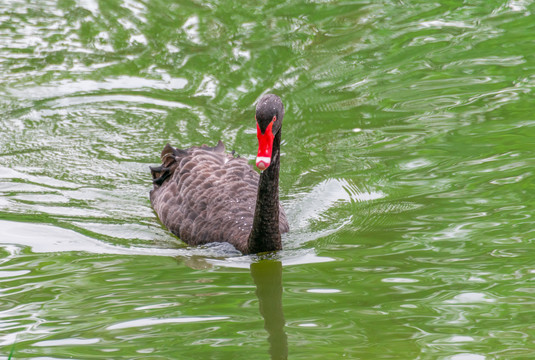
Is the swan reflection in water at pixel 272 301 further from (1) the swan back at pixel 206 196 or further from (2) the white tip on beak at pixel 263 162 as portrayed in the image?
(2) the white tip on beak at pixel 263 162

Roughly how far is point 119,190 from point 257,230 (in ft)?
7.29

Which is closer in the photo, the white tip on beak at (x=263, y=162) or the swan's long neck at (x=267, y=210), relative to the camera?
the white tip on beak at (x=263, y=162)

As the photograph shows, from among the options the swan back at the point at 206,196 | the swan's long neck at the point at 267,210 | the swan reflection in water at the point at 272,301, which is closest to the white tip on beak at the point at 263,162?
the swan's long neck at the point at 267,210

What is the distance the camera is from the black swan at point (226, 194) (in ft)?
18.6

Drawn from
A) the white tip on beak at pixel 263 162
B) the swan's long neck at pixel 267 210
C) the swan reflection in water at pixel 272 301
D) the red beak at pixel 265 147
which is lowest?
the swan reflection in water at pixel 272 301

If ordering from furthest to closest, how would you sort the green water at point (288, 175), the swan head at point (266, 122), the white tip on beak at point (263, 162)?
1. the swan head at point (266, 122)
2. the white tip on beak at point (263, 162)
3. the green water at point (288, 175)

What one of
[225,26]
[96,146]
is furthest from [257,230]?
[225,26]

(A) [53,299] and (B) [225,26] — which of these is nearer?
(A) [53,299]

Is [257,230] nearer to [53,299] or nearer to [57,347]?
[53,299]

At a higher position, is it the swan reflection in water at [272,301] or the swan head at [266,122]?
the swan head at [266,122]

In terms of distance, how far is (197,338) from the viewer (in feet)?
14.7

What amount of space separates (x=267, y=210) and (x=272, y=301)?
1000 millimetres

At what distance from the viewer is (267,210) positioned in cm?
593

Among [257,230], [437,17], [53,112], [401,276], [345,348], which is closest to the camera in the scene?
[345,348]
